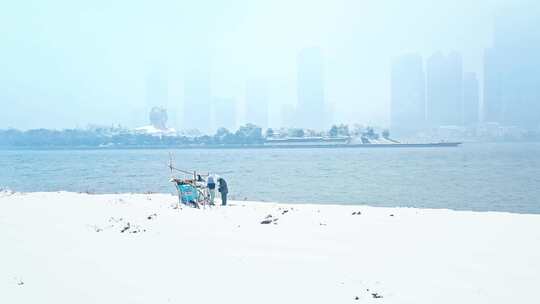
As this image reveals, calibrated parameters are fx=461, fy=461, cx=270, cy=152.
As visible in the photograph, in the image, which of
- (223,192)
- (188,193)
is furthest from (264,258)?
(223,192)

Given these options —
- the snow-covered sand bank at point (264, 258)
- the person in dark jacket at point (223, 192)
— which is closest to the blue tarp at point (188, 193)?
the person in dark jacket at point (223, 192)

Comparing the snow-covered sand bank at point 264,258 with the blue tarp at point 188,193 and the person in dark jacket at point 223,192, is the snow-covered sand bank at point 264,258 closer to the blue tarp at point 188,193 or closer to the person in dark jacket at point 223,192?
the blue tarp at point 188,193

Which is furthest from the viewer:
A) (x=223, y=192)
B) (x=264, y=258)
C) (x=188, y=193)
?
(x=223, y=192)

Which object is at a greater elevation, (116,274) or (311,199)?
(116,274)

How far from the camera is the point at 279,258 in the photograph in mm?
11156

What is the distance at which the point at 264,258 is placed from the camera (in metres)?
11.1

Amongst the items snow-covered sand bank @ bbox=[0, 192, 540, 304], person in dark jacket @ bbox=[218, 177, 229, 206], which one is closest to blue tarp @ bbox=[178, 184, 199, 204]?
person in dark jacket @ bbox=[218, 177, 229, 206]

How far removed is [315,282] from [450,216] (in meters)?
9.82

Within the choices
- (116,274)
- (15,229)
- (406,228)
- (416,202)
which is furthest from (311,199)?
(116,274)

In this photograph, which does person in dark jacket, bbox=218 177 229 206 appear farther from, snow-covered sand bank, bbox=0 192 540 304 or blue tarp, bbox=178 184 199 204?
snow-covered sand bank, bbox=0 192 540 304

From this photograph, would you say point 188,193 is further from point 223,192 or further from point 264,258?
point 264,258

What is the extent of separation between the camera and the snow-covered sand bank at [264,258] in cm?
881

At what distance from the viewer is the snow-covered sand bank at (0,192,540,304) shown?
28.9 feet

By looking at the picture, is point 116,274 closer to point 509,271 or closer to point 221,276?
point 221,276
